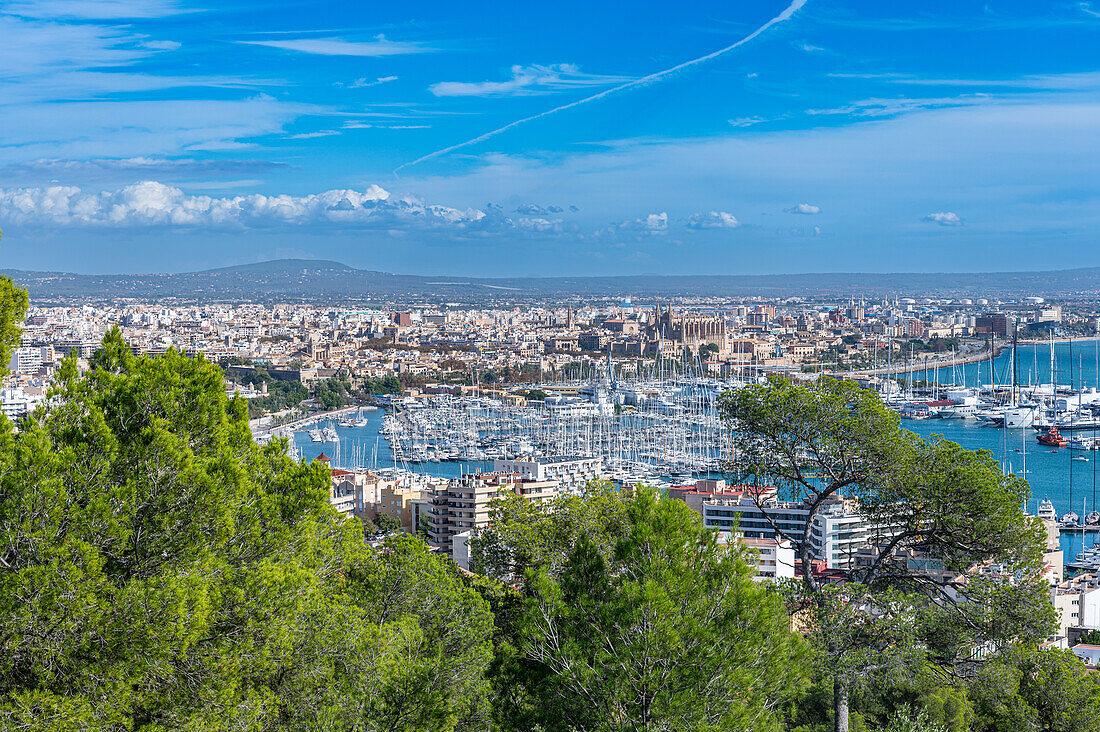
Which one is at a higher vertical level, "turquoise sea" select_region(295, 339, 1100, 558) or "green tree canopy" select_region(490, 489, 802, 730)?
"green tree canopy" select_region(490, 489, 802, 730)

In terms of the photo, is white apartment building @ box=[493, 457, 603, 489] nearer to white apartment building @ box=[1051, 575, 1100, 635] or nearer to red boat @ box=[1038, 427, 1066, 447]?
white apartment building @ box=[1051, 575, 1100, 635]

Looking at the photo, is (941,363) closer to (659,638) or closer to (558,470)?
(558,470)

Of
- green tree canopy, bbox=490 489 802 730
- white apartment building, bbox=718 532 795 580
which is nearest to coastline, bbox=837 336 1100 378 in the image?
white apartment building, bbox=718 532 795 580

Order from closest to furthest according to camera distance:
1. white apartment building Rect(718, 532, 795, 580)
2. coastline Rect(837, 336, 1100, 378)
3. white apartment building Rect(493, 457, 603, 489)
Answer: white apartment building Rect(718, 532, 795, 580) < white apartment building Rect(493, 457, 603, 489) < coastline Rect(837, 336, 1100, 378)

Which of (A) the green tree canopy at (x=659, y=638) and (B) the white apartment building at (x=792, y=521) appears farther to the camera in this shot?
(B) the white apartment building at (x=792, y=521)

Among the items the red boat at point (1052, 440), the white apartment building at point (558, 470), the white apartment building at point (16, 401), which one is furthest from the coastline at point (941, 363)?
the white apartment building at point (16, 401)

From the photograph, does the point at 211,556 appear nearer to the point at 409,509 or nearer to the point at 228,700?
the point at 228,700

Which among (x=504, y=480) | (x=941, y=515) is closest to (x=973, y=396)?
(x=504, y=480)

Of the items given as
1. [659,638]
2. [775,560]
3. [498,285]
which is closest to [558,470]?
[775,560]

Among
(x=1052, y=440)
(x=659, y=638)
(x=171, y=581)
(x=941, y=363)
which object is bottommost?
(x=1052, y=440)

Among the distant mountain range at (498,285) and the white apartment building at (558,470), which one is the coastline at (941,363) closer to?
the white apartment building at (558,470)
